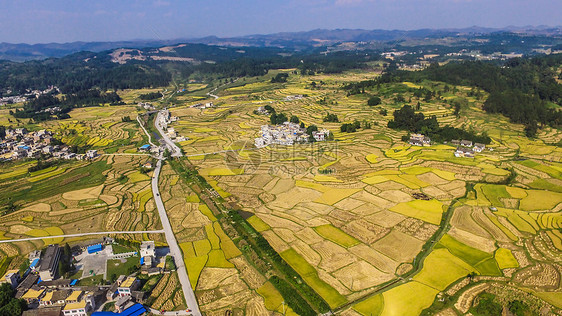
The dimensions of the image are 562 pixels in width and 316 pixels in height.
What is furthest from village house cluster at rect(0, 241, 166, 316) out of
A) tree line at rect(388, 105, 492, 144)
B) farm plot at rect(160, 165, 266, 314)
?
tree line at rect(388, 105, 492, 144)

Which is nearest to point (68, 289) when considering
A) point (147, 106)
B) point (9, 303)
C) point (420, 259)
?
point (9, 303)

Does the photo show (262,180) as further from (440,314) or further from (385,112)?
(385,112)

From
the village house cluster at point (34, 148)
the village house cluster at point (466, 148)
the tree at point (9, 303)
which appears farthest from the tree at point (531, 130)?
the village house cluster at point (34, 148)

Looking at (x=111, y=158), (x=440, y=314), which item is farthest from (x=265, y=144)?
(x=440, y=314)

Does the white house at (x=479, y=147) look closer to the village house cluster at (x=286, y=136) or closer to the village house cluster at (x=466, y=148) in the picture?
the village house cluster at (x=466, y=148)

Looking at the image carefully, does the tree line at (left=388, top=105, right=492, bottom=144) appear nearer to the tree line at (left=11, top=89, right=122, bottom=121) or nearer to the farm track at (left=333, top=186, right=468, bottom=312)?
the farm track at (left=333, top=186, right=468, bottom=312)

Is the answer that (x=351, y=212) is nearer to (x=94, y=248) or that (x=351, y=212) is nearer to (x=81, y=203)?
(x=94, y=248)
